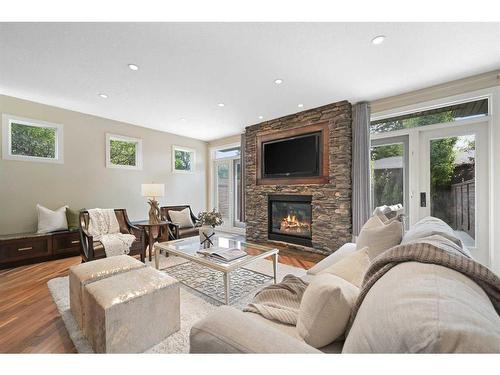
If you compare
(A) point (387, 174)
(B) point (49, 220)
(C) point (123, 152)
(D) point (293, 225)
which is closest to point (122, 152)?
(C) point (123, 152)

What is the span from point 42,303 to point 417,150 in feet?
16.0

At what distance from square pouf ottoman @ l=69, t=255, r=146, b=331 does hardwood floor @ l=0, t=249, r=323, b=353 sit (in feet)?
0.50

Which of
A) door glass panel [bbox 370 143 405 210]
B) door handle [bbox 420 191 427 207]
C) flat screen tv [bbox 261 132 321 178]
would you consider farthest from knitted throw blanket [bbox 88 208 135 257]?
door handle [bbox 420 191 427 207]

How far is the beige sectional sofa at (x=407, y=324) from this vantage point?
47 centimetres

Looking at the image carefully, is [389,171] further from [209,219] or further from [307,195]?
[209,219]

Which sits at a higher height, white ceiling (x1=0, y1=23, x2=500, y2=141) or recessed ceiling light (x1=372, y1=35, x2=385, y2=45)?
white ceiling (x1=0, y1=23, x2=500, y2=141)

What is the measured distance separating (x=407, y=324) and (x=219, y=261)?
179 centimetres

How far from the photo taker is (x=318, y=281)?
3.04 feet

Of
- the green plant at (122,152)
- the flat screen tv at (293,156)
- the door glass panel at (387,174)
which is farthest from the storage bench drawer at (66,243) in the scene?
the door glass panel at (387,174)

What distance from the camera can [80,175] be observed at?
395cm

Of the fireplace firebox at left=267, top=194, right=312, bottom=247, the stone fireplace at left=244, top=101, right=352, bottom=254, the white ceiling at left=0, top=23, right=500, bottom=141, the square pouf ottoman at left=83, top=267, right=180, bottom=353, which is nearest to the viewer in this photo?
the square pouf ottoman at left=83, top=267, right=180, bottom=353

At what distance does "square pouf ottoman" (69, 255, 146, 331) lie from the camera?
1646mm

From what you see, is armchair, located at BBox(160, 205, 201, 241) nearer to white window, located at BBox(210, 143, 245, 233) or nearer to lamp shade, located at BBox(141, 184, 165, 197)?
lamp shade, located at BBox(141, 184, 165, 197)

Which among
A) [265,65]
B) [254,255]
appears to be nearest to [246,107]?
[265,65]
